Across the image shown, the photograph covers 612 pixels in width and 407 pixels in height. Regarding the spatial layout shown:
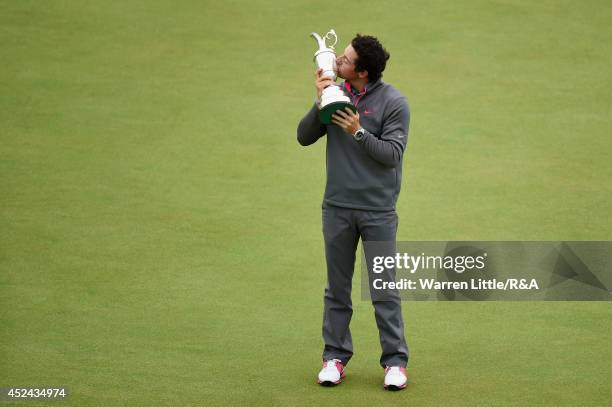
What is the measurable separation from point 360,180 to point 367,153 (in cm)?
16

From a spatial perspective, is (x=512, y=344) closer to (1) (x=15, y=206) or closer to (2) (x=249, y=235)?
(2) (x=249, y=235)

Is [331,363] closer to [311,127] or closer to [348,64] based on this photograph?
[311,127]

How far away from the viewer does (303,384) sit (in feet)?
17.7

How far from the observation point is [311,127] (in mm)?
5219

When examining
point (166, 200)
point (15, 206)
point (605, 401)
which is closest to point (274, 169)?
point (166, 200)

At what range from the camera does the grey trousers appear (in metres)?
5.21

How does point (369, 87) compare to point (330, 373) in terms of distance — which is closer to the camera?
point (369, 87)

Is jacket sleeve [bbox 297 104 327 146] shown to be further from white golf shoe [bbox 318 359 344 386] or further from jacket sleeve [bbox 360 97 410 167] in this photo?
white golf shoe [bbox 318 359 344 386]

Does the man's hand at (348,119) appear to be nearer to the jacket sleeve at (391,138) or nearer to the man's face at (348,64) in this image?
the jacket sleeve at (391,138)

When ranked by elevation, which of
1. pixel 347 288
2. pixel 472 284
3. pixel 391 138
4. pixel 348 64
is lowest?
pixel 347 288

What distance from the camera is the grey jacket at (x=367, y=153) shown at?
16.7ft

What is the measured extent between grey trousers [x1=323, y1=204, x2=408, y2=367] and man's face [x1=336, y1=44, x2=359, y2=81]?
69cm

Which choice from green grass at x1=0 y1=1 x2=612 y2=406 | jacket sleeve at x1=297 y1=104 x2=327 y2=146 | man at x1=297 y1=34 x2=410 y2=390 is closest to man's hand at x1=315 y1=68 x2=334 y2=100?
man at x1=297 y1=34 x2=410 y2=390

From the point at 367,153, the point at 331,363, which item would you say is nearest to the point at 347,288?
the point at 331,363
